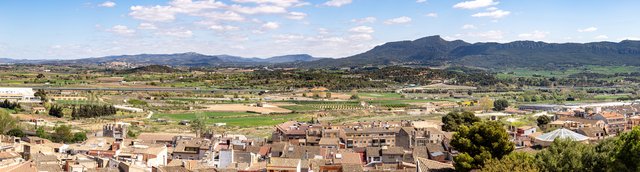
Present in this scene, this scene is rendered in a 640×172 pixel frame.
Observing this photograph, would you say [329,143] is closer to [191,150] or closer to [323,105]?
[191,150]

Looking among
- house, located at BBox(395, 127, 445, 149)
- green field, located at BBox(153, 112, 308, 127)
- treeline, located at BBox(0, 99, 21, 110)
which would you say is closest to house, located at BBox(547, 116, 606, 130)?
house, located at BBox(395, 127, 445, 149)

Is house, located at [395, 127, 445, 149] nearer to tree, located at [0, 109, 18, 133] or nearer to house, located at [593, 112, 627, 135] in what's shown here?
house, located at [593, 112, 627, 135]

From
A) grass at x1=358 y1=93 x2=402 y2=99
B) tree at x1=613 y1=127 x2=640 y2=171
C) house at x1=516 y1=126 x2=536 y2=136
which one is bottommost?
grass at x1=358 y1=93 x2=402 y2=99

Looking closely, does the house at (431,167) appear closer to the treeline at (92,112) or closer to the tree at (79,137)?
the tree at (79,137)

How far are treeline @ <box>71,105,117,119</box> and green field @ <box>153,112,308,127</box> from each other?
5.21 metres

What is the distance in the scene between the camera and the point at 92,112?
7544 cm

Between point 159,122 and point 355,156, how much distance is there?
40675mm

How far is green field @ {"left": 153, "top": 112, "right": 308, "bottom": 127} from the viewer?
73312mm

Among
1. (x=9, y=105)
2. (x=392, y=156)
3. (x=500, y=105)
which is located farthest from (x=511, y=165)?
(x=500, y=105)

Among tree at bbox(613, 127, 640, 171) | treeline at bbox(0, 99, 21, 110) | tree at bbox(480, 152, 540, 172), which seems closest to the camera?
tree at bbox(613, 127, 640, 171)

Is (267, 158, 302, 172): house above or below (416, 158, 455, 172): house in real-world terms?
above

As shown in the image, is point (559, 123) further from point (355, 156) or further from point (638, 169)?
point (638, 169)

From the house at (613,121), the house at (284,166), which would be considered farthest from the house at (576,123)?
the house at (284,166)

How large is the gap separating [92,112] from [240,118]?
16.6 metres
